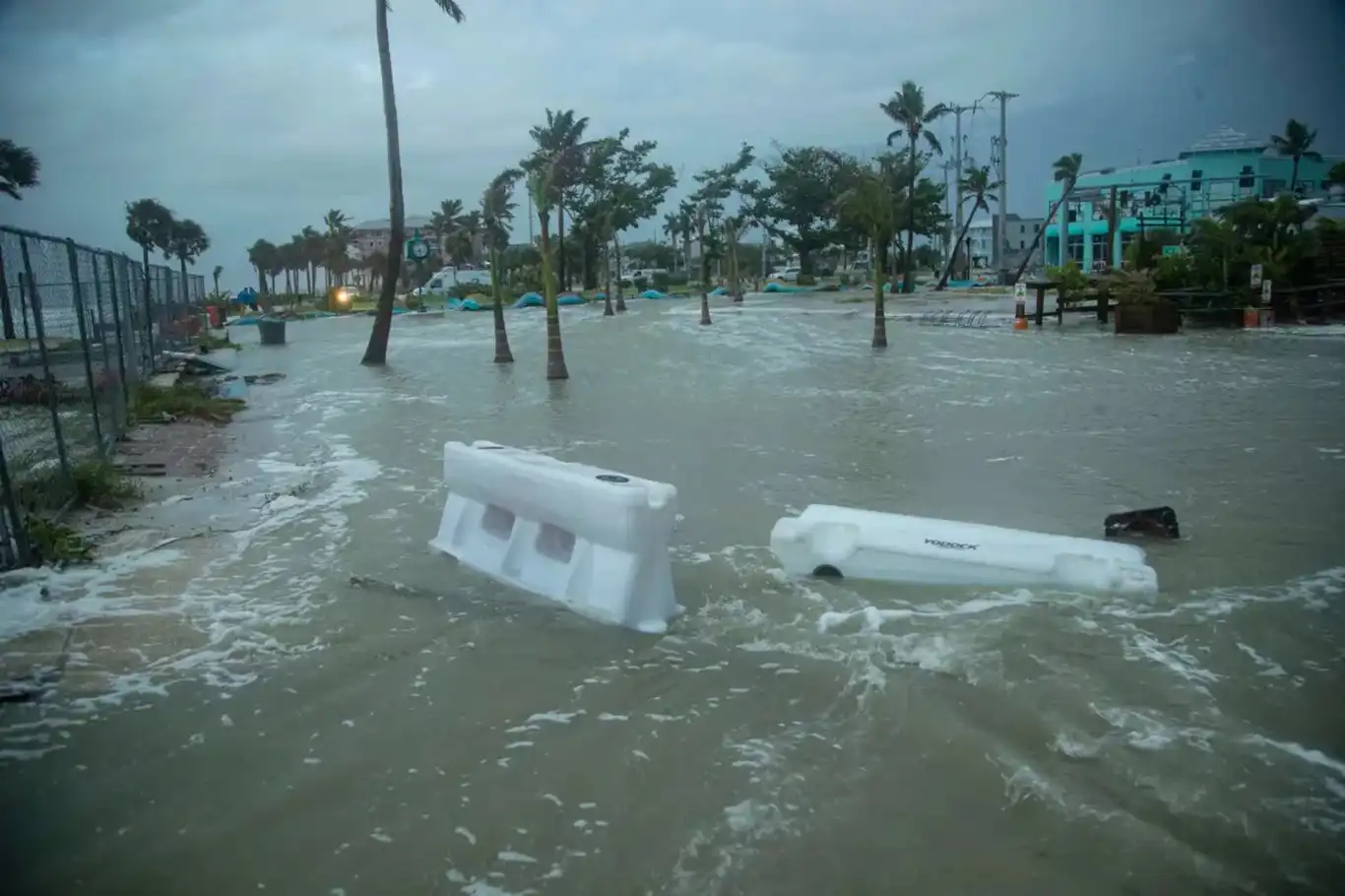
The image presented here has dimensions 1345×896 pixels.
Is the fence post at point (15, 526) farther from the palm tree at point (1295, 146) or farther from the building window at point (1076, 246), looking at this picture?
the building window at point (1076, 246)

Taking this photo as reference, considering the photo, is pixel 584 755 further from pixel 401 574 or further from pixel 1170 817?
pixel 401 574

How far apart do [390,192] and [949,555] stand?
22.4 meters

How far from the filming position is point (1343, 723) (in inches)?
173

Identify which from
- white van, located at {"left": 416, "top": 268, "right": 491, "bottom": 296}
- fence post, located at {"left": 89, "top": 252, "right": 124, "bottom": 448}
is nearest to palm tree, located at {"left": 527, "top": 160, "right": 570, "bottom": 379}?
fence post, located at {"left": 89, "top": 252, "right": 124, "bottom": 448}

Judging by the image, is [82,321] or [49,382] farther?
[82,321]

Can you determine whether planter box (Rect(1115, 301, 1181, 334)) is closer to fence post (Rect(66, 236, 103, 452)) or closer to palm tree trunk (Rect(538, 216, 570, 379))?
palm tree trunk (Rect(538, 216, 570, 379))

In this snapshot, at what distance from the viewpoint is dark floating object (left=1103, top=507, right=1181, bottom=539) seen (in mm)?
7297

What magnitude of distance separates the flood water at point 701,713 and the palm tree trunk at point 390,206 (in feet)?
52.3

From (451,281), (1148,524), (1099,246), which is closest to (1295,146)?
(1148,524)

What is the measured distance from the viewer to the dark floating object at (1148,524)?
7.30 meters

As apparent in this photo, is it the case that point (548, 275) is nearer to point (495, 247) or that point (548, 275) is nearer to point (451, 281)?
point (495, 247)

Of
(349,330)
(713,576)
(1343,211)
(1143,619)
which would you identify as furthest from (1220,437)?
(349,330)

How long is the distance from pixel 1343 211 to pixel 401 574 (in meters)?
38.9

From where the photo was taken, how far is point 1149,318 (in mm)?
28125
